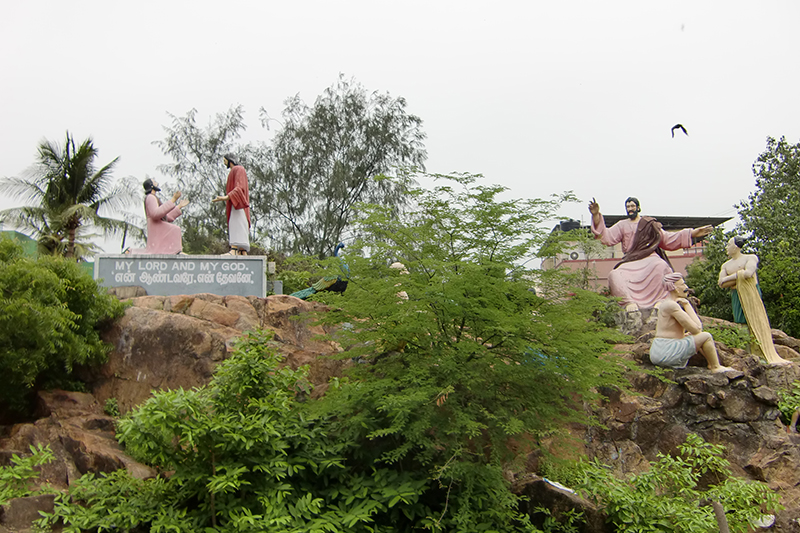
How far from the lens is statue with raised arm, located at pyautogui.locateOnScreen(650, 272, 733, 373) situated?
1102 cm

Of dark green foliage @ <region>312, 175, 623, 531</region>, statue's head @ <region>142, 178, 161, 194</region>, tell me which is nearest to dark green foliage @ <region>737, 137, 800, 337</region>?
dark green foliage @ <region>312, 175, 623, 531</region>

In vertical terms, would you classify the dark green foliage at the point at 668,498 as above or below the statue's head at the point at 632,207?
below

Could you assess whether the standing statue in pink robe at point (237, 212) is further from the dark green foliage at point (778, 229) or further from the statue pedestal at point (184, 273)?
the dark green foliage at point (778, 229)

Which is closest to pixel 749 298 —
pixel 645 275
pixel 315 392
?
pixel 645 275

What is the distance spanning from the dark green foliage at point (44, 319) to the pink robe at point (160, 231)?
2.24 metres

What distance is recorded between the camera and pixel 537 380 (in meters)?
7.23

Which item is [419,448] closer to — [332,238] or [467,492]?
[467,492]

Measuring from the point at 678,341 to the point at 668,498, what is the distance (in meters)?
3.82

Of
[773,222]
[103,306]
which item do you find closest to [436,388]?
[103,306]

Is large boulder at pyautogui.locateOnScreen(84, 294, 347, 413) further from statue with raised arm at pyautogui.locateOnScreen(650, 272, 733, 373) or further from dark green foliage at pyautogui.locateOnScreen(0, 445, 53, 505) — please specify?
statue with raised arm at pyautogui.locateOnScreen(650, 272, 733, 373)

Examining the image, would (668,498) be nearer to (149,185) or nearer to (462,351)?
(462,351)

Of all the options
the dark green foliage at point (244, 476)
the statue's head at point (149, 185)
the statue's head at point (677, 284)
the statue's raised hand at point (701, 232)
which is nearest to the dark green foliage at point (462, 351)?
the dark green foliage at point (244, 476)

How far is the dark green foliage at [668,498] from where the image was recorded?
7520mm

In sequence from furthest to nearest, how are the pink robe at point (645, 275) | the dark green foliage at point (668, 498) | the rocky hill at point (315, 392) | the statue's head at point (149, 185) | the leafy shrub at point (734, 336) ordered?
1. the pink robe at point (645, 275)
2. the leafy shrub at point (734, 336)
3. the statue's head at point (149, 185)
4. the rocky hill at point (315, 392)
5. the dark green foliage at point (668, 498)
